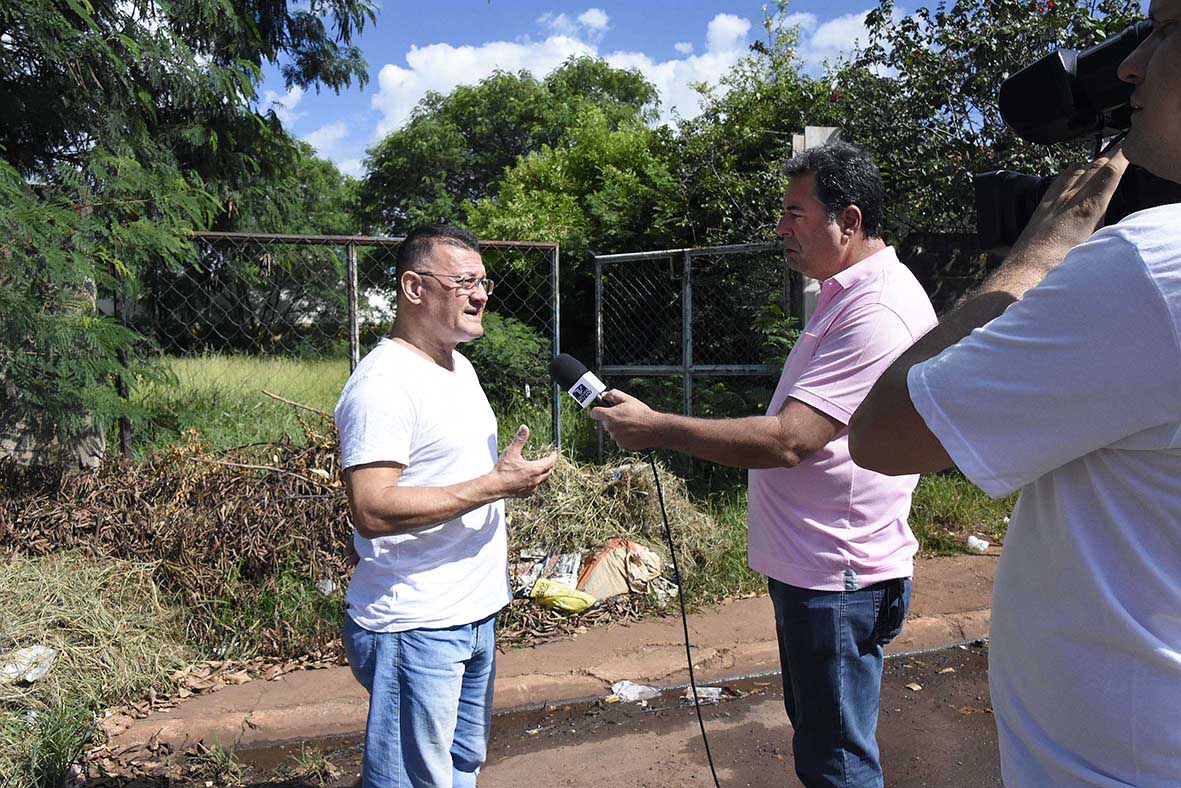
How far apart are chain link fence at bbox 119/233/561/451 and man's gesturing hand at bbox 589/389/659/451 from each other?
314 centimetres

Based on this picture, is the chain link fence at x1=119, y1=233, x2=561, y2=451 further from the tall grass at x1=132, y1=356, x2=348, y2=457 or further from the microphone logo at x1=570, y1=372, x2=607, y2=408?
the microphone logo at x1=570, y1=372, x2=607, y2=408

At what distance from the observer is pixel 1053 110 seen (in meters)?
1.54

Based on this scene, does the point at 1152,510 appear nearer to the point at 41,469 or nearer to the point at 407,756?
the point at 407,756

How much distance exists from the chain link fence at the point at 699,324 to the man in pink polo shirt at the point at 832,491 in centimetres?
386

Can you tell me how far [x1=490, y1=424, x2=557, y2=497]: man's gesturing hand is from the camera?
2.31 m

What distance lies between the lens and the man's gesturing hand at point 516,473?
91.0 inches

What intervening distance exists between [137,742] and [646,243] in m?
6.83

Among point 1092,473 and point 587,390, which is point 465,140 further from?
point 1092,473

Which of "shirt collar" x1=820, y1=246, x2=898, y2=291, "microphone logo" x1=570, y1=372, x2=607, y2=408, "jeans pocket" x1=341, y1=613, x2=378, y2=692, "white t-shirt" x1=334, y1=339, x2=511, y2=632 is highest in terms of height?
"shirt collar" x1=820, y1=246, x2=898, y2=291

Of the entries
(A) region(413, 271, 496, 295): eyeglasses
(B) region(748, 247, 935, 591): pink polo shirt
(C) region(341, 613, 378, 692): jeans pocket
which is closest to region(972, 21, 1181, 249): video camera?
(B) region(748, 247, 935, 591): pink polo shirt

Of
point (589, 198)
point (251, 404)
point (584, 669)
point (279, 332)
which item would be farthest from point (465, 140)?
point (584, 669)

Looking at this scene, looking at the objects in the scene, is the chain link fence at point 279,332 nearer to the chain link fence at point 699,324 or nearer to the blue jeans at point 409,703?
the chain link fence at point 699,324

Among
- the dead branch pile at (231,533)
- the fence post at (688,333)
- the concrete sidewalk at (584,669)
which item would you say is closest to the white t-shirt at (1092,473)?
the concrete sidewalk at (584,669)

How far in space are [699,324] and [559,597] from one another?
10.6 ft
